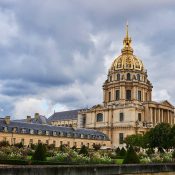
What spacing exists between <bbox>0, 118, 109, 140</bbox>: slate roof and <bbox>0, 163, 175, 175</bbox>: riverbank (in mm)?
56900

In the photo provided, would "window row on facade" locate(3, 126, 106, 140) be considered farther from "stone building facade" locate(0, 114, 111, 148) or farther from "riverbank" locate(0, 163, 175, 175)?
"riverbank" locate(0, 163, 175, 175)

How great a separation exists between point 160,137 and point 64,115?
69873mm

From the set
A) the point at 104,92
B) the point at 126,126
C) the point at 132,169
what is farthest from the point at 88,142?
the point at 132,169

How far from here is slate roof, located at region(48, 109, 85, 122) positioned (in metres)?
122

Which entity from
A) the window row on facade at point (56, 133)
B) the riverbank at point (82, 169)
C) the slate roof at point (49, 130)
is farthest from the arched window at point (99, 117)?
the riverbank at point (82, 169)

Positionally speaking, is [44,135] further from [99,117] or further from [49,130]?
[99,117]

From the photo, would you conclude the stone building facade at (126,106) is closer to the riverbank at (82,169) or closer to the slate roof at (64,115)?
the slate roof at (64,115)

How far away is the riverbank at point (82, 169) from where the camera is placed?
33.6 feet

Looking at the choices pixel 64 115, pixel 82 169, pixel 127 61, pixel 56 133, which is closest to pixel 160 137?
pixel 56 133

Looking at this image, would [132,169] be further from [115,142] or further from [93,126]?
[93,126]

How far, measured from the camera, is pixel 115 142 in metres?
92.8

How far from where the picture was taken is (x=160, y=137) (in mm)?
58938

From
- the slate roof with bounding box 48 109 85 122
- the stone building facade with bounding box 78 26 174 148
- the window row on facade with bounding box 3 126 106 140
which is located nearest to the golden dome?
the stone building facade with bounding box 78 26 174 148

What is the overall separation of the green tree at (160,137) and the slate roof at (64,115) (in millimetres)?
60972
